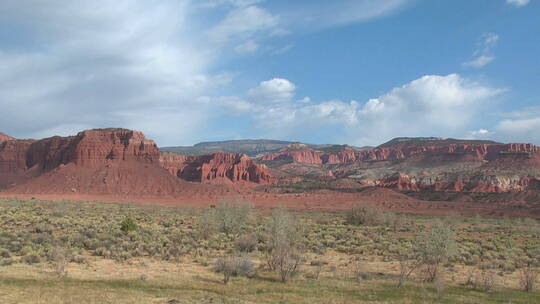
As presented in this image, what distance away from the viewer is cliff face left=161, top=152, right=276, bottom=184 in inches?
4592

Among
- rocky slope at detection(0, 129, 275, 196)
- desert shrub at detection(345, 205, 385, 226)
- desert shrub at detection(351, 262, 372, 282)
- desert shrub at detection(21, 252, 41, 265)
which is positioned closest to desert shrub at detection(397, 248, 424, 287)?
desert shrub at detection(351, 262, 372, 282)

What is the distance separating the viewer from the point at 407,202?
2805 inches

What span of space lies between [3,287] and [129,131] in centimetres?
8219

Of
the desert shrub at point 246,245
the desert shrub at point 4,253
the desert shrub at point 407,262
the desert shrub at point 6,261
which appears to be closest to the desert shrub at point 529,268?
the desert shrub at point 407,262

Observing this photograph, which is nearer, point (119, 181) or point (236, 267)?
point (236, 267)

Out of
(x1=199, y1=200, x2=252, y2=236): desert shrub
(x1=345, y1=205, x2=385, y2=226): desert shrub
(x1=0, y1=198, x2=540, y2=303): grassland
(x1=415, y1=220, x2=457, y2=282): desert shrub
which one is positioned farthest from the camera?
(x1=345, y1=205, x2=385, y2=226): desert shrub

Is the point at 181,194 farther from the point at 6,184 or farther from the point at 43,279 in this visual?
the point at 43,279

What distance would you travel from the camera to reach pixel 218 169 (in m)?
119

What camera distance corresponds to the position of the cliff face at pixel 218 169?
116625 mm

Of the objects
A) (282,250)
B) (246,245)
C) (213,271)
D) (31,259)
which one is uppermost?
(282,250)

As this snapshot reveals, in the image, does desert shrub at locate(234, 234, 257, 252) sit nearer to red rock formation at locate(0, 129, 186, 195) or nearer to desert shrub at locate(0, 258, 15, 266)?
desert shrub at locate(0, 258, 15, 266)

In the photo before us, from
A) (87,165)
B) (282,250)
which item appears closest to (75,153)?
(87,165)

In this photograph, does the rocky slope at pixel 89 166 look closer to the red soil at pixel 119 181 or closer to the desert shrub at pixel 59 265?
the red soil at pixel 119 181

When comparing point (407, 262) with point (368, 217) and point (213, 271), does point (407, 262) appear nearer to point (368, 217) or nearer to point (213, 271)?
point (213, 271)
